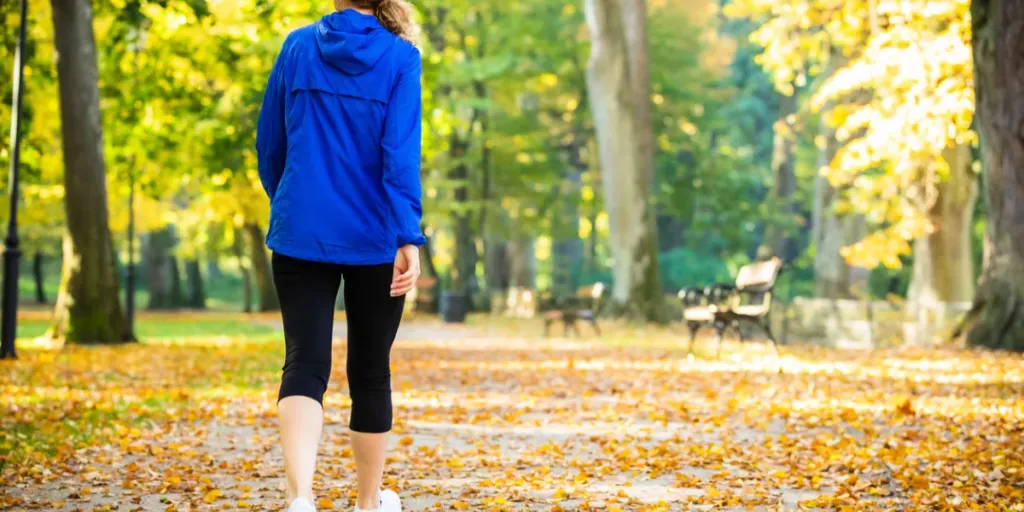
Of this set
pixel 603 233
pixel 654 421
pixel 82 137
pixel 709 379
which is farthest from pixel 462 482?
pixel 603 233

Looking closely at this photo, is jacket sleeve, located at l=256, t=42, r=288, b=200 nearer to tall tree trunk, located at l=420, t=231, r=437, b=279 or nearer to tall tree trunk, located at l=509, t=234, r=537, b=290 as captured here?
tall tree trunk, located at l=420, t=231, r=437, b=279

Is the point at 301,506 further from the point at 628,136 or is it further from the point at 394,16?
the point at 628,136

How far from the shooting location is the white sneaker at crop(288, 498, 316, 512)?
376cm

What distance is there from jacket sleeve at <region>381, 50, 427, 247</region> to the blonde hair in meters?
0.15

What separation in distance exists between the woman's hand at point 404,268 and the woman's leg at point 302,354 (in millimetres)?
174

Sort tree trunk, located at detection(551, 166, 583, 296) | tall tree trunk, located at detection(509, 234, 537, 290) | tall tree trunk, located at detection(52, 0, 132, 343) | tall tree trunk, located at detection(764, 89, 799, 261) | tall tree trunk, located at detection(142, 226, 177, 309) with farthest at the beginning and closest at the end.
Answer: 1. tall tree trunk, located at detection(142, 226, 177, 309)
2. tall tree trunk, located at detection(509, 234, 537, 290)
3. tall tree trunk, located at detection(764, 89, 799, 261)
4. tree trunk, located at detection(551, 166, 583, 296)
5. tall tree trunk, located at detection(52, 0, 132, 343)

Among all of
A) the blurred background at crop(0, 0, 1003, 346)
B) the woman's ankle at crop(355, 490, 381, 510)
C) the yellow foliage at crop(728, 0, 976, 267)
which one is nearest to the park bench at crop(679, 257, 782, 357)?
the blurred background at crop(0, 0, 1003, 346)

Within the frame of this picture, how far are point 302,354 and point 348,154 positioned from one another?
623mm

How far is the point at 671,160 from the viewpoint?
1497 inches

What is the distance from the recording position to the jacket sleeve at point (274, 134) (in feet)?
13.2

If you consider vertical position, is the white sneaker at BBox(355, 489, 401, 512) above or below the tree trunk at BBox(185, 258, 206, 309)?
above

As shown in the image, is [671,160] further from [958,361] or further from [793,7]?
[958,361]

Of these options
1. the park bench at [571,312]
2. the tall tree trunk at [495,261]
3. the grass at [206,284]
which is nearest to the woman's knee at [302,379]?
the park bench at [571,312]

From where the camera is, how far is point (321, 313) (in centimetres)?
393
